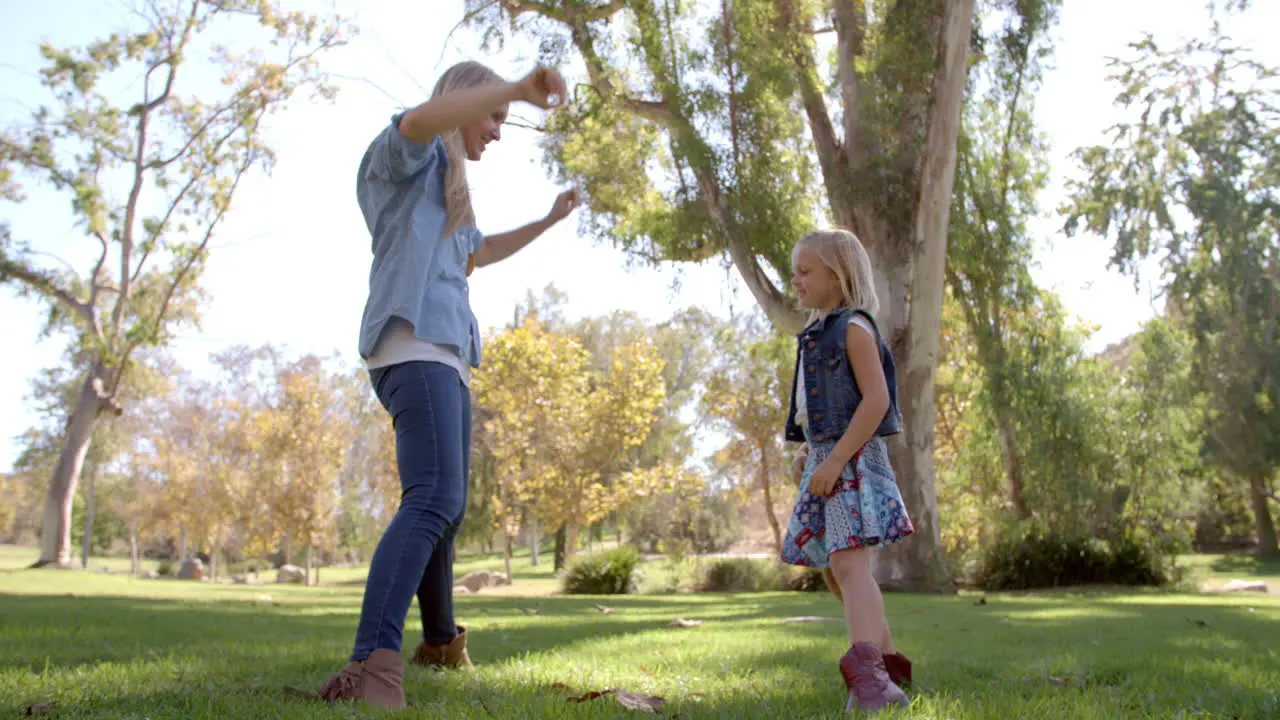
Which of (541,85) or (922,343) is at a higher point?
(922,343)

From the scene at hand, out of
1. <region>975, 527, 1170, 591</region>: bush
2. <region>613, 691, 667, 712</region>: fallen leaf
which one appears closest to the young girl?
<region>613, 691, 667, 712</region>: fallen leaf

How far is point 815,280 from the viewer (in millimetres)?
3051

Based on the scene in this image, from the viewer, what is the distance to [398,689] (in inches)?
96.5

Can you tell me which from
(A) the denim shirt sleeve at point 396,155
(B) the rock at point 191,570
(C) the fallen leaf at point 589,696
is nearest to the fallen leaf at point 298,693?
(C) the fallen leaf at point 589,696

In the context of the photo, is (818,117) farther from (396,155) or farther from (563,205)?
(396,155)

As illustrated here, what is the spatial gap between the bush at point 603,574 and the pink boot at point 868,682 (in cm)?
1409

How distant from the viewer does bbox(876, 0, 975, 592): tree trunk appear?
1173 centimetres

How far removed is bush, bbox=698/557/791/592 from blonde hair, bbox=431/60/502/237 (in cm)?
1366

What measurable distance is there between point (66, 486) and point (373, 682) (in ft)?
69.9

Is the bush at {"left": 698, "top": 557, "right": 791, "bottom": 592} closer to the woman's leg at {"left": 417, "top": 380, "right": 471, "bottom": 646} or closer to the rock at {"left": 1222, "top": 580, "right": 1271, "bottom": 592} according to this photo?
the rock at {"left": 1222, "top": 580, "right": 1271, "bottom": 592}

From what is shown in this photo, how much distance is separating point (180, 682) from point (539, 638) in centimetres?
213

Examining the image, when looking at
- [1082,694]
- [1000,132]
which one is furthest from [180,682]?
[1000,132]

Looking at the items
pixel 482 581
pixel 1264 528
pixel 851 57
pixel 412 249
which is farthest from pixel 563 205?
pixel 1264 528

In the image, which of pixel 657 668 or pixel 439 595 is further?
pixel 657 668
